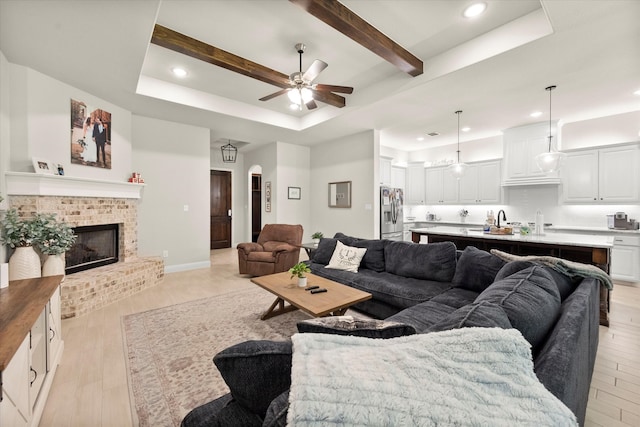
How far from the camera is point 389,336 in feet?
3.08

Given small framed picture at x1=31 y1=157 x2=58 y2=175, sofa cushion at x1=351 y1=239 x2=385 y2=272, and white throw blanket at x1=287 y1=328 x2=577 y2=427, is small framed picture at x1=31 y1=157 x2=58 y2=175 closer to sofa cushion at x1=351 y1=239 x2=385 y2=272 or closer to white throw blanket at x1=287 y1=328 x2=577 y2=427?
sofa cushion at x1=351 y1=239 x2=385 y2=272

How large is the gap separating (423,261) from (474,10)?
240 centimetres

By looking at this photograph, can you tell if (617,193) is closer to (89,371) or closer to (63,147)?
(89,371)

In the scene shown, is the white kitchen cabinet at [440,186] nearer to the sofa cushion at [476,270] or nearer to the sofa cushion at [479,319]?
the sofa cushion at [476,270]

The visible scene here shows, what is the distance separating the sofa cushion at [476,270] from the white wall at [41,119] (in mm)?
4688

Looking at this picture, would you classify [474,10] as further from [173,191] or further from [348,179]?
[173,191]

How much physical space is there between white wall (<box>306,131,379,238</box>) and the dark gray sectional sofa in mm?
2863

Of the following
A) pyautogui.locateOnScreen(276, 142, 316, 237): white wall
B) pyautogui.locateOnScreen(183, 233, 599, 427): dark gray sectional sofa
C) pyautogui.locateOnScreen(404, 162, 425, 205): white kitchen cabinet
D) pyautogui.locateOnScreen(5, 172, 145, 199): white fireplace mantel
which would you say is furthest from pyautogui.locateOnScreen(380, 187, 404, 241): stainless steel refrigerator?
pyautogui.locateOnScreen(5, 172, 145, 199): white fireplace mantel

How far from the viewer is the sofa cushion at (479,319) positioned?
946mm

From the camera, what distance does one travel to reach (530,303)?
118 centimetres

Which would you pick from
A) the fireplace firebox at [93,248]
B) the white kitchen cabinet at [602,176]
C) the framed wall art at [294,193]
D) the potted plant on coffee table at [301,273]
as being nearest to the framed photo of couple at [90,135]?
the fireplace firebox at [93,248]

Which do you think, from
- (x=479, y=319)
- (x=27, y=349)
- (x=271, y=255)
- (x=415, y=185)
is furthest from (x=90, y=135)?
(x=415, y=185)

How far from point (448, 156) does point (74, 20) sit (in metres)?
7.29

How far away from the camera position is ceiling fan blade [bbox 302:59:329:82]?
2729 mm
